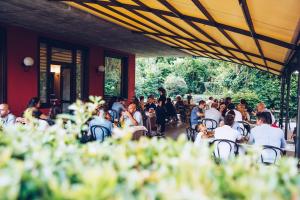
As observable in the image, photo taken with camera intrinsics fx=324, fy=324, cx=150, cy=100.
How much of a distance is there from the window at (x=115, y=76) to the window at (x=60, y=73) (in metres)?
1.67

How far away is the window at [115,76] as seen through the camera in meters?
12.0

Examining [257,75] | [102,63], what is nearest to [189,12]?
[102,63]

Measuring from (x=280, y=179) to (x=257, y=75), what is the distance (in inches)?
653

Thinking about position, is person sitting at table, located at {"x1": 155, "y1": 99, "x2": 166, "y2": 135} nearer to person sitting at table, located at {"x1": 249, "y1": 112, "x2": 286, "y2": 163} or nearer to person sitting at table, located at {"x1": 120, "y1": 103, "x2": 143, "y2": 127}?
person sitting at table, located at {"x1": 120, "y1": 103, "x2": 143, "y2": 127}

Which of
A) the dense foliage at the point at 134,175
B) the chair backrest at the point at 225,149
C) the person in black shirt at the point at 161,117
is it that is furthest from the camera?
the person in black shirt at the point at 161,117

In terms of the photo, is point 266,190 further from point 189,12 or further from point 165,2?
point 189,12

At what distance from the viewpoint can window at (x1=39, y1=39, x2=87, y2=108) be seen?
858 cm

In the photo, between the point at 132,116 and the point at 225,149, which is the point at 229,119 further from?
the point at 132,116

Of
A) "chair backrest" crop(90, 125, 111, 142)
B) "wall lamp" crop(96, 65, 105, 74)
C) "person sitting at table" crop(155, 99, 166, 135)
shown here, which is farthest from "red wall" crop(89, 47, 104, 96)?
"chair backrest" crop(90, 125, 111, 142)

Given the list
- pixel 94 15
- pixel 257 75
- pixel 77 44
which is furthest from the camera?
pixel 257 75

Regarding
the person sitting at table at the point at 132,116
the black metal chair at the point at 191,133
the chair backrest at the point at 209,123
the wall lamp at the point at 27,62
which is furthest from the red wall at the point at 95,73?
the black metal chair at the point at 191,133

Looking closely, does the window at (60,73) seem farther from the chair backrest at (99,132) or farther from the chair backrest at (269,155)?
the chair backrest at (269,155)

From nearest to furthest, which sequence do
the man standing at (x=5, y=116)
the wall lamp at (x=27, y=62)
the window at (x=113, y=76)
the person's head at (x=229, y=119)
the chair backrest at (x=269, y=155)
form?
1. the chair backrest at (x=269, y=155)
2. the person's head at (x=229, y=119)
3. the man standing at (x=5, y=116)
4. the wall lamp at (x=27, y=62)
5. the window at (x=113, y=76)

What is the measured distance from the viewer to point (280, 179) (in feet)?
A: 4.63
